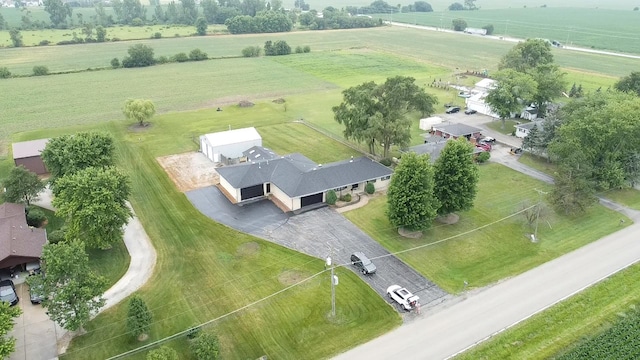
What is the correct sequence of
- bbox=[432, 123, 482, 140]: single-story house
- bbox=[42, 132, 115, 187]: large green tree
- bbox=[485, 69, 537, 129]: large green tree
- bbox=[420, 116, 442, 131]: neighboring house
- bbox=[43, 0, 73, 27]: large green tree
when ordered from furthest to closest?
bbox=[43, 0, 73, 27]: large green tree, bbox=[420, 116, 442, 131]: neighboring house, bbox=[485, 69, 537, 129]: large green tree, bbox=[432, 123, 482, 140]: single-story house, bbox=[42, 132, 115, 187]: large green tree

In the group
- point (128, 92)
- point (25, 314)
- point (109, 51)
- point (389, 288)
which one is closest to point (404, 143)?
point (389, 288)

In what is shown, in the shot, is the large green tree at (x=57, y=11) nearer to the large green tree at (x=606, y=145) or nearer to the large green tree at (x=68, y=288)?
the large green tree at (x=68, y=288)

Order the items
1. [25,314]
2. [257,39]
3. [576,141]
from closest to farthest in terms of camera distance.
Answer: [25,314] < [576,141] < [257,39]

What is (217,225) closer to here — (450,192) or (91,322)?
(91,322)

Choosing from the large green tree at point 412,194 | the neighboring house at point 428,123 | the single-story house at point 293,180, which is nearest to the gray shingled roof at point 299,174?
the single-story house at point 293,180

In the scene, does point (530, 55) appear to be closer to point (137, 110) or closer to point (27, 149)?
point (137, 110)

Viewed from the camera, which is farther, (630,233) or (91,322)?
(630,233)

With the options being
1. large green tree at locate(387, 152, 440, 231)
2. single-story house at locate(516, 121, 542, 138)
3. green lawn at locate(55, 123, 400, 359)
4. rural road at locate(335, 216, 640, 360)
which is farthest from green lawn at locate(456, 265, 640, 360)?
single-story house at locate(516, 121, 542, 138)

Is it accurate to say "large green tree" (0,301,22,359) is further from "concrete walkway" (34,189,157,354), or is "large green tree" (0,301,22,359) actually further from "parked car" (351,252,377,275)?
"parked car" (351,252,377,275)
